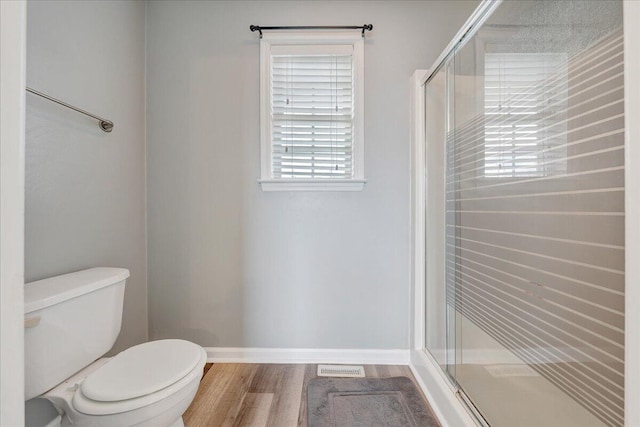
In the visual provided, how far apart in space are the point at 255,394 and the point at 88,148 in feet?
5.02

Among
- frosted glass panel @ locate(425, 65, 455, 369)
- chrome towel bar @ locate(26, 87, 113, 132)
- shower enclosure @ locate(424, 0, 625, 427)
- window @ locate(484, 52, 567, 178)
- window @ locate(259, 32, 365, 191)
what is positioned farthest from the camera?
window @ locate(259, 32, 365, 191)

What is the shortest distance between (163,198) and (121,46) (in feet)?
2.92

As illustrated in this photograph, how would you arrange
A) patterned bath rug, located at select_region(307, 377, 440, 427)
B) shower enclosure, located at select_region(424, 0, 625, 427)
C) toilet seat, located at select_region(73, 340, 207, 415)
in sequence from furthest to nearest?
patterned bath rug, located at select_region(307, 377, 440, 427), toilet seat, located at select_region(73, 340, 207, 415), shower enclosure, located at select_region(424, 0, 625, 427)

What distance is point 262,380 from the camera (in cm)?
174

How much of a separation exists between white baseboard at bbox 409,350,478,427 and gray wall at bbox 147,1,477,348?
0.20 meters

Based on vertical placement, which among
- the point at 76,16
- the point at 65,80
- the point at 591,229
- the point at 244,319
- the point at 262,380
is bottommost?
the point at 262,380

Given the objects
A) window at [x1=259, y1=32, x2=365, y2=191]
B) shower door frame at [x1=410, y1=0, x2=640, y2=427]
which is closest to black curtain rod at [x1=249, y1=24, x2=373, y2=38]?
window at [x1=259, y1=32, x2=365, y2=191]

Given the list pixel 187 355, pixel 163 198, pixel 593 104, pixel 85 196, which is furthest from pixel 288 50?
pixel 187 355

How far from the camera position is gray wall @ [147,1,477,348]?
190cm

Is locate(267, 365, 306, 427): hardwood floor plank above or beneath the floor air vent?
beneath

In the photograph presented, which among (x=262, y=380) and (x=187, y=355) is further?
(x=262, y=380)

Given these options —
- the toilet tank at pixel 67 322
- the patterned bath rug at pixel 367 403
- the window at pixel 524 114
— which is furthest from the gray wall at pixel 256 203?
the window at pixel 524 114

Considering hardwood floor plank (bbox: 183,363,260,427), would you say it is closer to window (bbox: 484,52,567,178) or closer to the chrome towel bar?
the chrome towel bar

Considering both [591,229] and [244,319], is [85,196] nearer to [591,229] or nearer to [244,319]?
[244,319]
